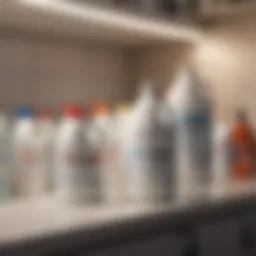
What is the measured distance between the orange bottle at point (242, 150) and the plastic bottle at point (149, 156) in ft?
1.77

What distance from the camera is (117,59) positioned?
221 centimetres

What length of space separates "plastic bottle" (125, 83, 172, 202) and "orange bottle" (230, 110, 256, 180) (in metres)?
0.54

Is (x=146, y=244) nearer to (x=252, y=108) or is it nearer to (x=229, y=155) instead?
(x=229, y=155)

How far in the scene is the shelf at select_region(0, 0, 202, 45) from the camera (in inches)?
61.7

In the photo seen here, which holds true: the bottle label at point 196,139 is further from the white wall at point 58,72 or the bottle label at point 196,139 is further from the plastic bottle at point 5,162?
the white wall at point 58,72

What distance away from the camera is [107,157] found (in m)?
1.42

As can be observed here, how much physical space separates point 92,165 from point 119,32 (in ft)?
2.41

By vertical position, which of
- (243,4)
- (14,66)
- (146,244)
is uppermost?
(243,4)

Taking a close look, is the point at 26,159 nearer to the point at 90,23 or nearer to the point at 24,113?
the point at 24,113

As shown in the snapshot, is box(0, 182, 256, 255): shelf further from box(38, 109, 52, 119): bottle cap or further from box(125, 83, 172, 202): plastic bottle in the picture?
box(38, 109, 52, 119): bottle cap

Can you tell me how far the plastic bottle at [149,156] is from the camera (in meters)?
1.34

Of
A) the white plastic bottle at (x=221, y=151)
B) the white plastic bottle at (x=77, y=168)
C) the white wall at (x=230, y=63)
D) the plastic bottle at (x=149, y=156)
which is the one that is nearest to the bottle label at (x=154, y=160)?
the plastic bottle at (x=149, y=156)

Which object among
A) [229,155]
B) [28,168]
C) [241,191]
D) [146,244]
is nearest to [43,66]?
[28,168]

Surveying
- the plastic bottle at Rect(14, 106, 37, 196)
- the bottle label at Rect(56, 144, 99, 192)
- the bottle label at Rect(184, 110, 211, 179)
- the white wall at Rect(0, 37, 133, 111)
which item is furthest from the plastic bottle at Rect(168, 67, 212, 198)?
the white wall at Rect(0, 37, 133, 111)
